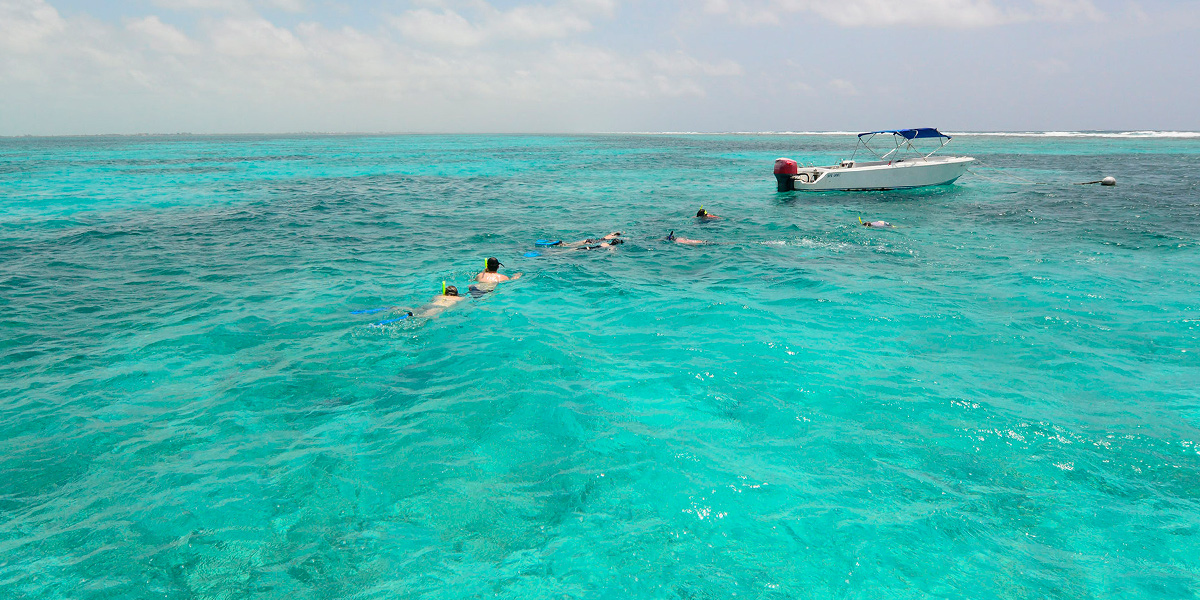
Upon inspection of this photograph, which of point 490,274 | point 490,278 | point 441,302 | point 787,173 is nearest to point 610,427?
point 441,302

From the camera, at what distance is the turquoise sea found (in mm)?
4945

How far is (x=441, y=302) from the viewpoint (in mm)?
11875

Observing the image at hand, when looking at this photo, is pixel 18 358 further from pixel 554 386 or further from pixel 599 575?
pixel 599 575

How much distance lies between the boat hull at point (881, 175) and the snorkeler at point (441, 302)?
23579 millimetres

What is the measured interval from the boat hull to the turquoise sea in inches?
538

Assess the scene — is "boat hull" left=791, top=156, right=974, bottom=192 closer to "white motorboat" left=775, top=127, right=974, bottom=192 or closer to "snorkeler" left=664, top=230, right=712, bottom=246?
"white motorboat" left=775, top=127, right=974, bottom=192

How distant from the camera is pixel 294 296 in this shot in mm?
Answer: 12586

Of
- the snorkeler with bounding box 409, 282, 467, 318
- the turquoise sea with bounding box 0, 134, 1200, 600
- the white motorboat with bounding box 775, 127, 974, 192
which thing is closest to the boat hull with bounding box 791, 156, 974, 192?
the white motorboat with bounding box 775, 127, 974, 192

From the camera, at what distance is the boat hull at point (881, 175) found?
29.0m

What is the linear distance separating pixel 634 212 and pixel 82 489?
21.8 meters

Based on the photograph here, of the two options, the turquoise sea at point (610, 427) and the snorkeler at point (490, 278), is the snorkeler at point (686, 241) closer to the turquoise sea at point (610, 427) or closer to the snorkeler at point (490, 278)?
the turquoise sea at point (610, 427)

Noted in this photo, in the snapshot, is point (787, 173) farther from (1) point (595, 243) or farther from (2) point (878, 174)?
(1) point (595, 243)

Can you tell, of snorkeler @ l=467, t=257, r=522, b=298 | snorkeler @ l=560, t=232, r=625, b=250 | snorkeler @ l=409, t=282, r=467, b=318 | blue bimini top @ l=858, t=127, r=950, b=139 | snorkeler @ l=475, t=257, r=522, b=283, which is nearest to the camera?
snorkeler @ l=409, t=282, r=467, b=318

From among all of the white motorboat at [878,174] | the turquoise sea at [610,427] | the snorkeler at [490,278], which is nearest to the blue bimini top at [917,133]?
the white motorboat at [878,174]
